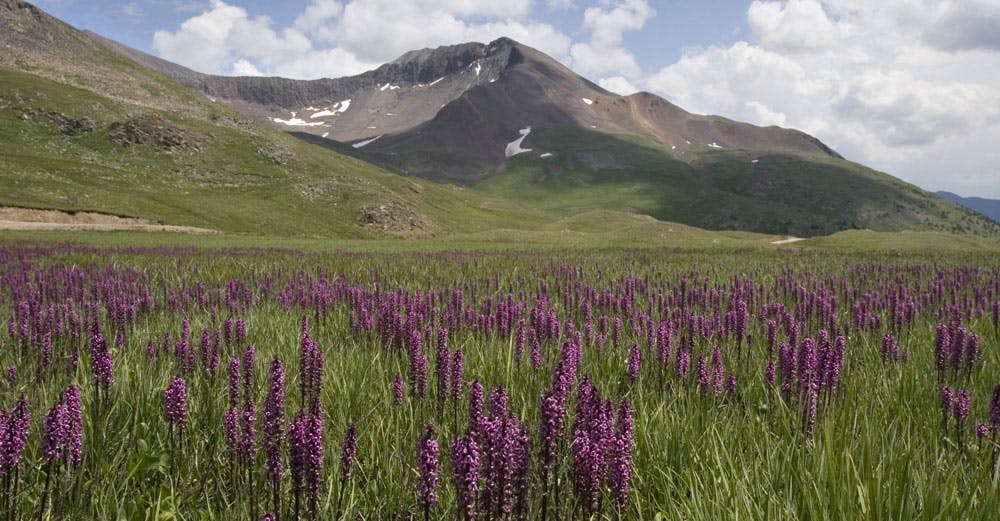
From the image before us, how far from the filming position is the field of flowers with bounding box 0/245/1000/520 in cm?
261

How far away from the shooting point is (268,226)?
260 ft

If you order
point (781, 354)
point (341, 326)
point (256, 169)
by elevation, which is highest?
point (256, 169)

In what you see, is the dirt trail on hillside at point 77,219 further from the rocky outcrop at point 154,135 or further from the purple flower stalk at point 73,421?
the purple flower stalk at point 73,421

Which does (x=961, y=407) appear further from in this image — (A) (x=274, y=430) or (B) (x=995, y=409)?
(A) (x=274, y=430)

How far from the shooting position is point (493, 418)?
2498 millimetres

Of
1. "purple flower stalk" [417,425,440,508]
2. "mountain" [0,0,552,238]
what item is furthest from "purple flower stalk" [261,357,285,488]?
"mountain" [0,0,552,238]

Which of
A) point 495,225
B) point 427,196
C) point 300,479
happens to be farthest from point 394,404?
point 427,196

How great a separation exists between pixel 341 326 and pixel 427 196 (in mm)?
140850

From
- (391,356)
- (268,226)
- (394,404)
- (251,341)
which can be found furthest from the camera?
(268,226)

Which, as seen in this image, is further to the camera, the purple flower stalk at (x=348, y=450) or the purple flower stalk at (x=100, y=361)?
the purple flower stalk at (x=100, y=361)

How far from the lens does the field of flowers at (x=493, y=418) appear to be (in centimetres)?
261

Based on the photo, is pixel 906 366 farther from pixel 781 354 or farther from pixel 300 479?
pixel 300 479

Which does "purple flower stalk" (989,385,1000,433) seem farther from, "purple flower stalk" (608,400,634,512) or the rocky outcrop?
the rocky outcrop

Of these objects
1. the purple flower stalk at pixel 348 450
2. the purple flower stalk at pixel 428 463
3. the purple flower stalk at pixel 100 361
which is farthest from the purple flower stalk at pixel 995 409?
the purple flower stalk at pixel 100 361
